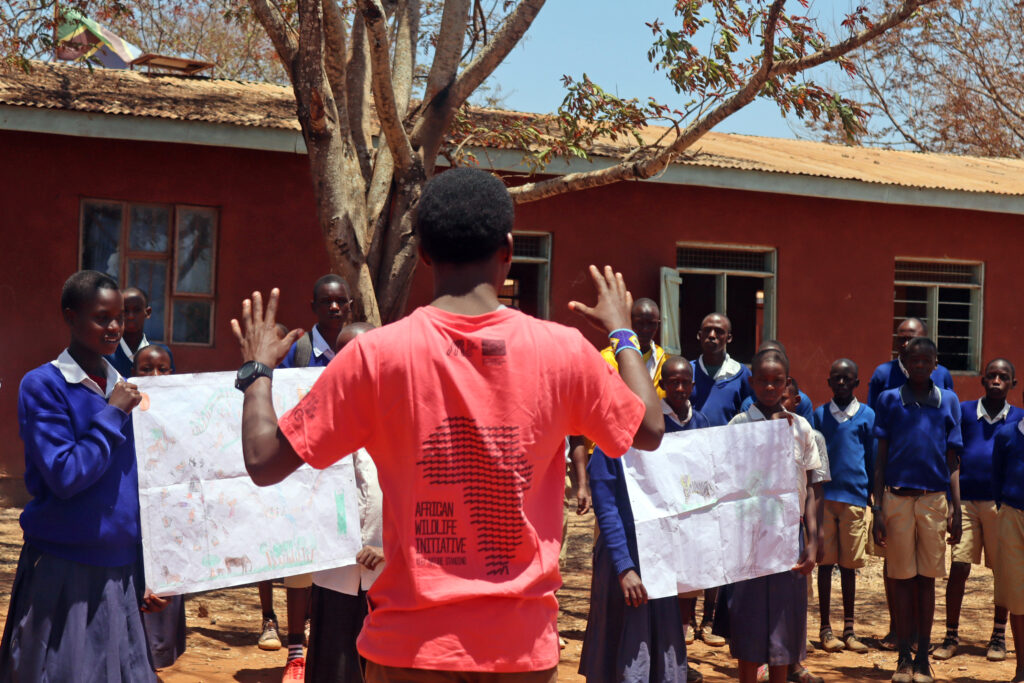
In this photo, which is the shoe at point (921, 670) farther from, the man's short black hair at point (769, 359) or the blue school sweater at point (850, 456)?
the man's short black hair at point (769, 359)

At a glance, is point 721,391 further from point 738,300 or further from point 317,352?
point 738,300

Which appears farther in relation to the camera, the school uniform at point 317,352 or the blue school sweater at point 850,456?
the blue school sweater at point 850,456

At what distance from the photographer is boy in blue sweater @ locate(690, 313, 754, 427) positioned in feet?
19.1

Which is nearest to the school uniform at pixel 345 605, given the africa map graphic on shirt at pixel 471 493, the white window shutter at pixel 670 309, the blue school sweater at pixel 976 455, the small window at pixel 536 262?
the africa map graphic on shirt at pixel 471 493

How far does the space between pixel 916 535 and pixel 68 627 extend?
4.38 metres

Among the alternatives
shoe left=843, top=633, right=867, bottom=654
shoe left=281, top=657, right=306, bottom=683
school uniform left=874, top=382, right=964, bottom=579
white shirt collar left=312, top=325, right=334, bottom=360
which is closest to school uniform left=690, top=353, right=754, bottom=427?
school uniform left=874, top=382, right=964, bottom=579

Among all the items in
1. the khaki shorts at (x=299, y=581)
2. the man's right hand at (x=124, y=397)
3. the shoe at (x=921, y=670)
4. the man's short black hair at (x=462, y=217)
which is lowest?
the shoe at (x=921, y=670)

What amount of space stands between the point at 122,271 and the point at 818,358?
7.38 m

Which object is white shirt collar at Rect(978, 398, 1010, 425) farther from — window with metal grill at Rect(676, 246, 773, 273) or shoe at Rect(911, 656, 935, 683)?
window with metal grill at Rect(676, 246, 773, 273)

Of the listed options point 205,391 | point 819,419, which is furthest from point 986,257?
point 205,391

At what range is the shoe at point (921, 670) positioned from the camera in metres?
5.67

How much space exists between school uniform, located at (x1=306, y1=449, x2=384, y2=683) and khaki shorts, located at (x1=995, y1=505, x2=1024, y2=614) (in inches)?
137

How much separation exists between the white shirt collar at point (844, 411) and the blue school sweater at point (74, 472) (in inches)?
174

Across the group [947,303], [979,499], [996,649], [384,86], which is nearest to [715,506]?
[979,499]
